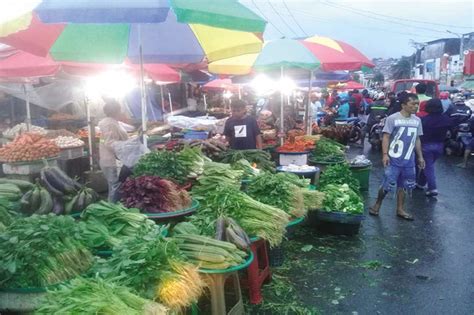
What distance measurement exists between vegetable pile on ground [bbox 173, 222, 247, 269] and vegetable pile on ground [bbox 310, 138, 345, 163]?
560 centimetres

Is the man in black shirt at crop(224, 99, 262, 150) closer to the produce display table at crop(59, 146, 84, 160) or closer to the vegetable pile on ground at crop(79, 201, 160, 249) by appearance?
the produce display table at crop(59, 146, 84, 160)

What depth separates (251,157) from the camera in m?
6.98

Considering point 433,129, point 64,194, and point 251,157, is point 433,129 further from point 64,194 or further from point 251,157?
point 64,194

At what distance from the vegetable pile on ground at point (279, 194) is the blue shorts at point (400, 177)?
8.42ft

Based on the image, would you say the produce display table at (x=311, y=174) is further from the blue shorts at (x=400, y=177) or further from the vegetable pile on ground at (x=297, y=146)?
the blue shorts at (x=400, y=177)

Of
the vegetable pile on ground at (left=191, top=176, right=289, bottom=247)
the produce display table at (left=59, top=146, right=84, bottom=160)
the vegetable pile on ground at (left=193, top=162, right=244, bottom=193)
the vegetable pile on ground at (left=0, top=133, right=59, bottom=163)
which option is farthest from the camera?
the produce display table at (left=59, top=146, right=84, bottom=160)

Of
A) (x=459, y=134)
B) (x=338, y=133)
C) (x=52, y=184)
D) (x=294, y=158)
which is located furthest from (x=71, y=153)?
(x=459, y=134)

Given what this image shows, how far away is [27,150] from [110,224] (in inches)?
167

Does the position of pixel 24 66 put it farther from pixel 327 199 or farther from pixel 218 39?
pixel 327 199

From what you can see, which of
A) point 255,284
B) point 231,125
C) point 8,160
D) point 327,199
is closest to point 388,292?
point 255,284

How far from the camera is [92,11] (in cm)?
352

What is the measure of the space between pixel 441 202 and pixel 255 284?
5.52m

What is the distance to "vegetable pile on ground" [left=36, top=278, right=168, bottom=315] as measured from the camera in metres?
2.28

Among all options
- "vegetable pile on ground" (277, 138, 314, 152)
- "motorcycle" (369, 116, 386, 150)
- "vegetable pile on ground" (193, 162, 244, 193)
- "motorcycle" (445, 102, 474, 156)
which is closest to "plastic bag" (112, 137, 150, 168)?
"vegetable pile on ground" (193, 162, 244, 193)
